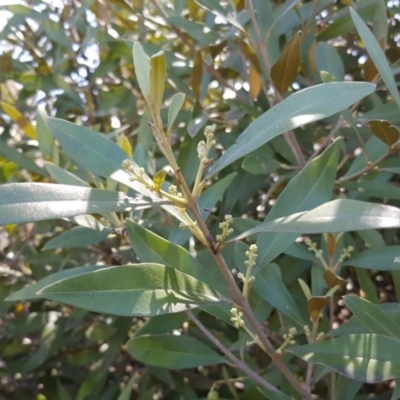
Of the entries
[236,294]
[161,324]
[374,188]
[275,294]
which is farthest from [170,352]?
[374,188]

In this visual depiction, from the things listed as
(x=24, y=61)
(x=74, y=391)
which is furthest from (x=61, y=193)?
(x=24, y=61)

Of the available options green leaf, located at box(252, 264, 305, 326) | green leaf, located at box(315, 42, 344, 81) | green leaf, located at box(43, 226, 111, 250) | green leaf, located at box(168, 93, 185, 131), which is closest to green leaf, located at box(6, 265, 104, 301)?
green leaf, located at box(43, 226, 111, 250)

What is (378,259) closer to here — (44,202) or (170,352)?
(170,352)

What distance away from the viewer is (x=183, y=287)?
694mm

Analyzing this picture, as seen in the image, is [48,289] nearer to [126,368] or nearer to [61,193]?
[61,193]

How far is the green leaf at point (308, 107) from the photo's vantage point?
618mm

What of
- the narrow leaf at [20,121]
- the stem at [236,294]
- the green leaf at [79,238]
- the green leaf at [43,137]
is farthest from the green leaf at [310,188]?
the narrow leaf at [20,121]

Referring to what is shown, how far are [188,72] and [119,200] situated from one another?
0.89 meters

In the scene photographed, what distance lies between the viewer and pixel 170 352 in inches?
38.4

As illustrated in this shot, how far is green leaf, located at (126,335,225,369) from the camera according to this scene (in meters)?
0.94

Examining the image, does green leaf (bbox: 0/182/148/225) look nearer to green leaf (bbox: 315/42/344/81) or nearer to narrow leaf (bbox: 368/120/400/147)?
narrow leaf (bbox: 368/120/400/147)

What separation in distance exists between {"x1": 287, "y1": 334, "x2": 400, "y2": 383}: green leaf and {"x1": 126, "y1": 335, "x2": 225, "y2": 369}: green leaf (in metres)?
0.29

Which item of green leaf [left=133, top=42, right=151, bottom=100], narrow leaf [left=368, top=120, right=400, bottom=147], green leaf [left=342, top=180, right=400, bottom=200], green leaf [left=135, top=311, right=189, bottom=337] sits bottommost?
green leaf [left=135, top=311, right=189, bottom=337]

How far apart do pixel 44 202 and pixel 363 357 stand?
1.41ft
